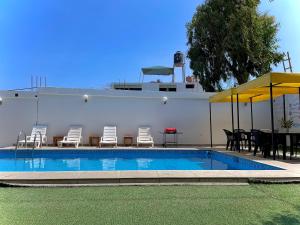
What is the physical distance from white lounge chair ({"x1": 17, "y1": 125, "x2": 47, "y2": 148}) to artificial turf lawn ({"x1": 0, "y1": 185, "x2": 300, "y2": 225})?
8054mm

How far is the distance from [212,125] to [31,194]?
37.0 ft

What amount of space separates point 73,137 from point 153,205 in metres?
9.90

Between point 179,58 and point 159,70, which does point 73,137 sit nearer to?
point 159,70

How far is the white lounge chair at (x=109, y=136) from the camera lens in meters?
13.7

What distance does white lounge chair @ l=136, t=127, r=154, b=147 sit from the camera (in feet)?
45.9

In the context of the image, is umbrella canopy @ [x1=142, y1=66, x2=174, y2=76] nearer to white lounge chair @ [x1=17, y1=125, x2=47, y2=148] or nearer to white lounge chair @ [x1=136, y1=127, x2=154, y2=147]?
white lounge chair @ [x1=136, y1=127, x2=154, y2=147]

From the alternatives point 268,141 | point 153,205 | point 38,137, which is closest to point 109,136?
point 38,137

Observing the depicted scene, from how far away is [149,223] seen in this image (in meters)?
3.89

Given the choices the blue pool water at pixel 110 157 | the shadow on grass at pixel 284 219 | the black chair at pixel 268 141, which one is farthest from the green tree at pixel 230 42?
the shadow on grass at pixel 284 219

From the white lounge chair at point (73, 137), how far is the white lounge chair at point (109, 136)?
962mm

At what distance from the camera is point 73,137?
1402 centimetres

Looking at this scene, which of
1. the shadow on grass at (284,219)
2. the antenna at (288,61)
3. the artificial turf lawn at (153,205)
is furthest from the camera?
the antenna at (288,61)

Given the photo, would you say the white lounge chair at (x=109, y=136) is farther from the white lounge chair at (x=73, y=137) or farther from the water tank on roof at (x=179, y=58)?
the water tank on roof at (x=179, y=58)

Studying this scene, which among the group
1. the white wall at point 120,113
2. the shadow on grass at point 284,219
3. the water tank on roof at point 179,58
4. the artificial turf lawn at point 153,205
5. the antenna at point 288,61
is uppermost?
the water tank on roof at point 179,58
